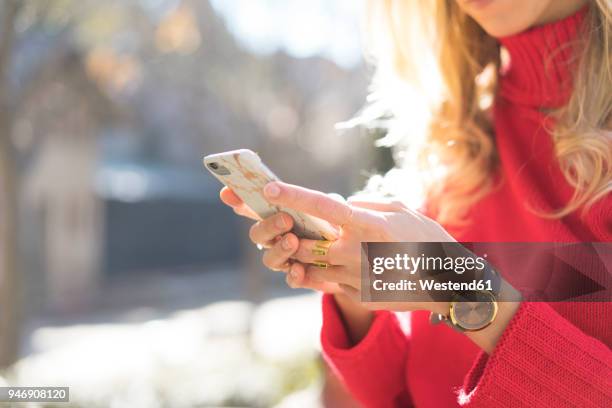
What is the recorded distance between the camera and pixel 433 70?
83.7 inches

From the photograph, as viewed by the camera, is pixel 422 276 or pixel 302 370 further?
pixel 302 370

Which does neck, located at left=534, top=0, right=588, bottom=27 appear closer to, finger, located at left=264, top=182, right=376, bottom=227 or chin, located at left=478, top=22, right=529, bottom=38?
chin, located at left=478, top=22, right=529, bottom=38

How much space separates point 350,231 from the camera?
141 centimetres

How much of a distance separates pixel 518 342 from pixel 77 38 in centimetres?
840

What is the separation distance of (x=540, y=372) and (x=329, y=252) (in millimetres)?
435

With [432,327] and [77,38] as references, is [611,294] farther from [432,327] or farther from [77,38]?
[77,38]

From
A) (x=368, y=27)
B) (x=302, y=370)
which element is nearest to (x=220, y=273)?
(x=302, y=370)

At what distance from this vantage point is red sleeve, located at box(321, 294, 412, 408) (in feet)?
5.83

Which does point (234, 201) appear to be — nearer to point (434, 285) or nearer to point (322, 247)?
point (322, 247)

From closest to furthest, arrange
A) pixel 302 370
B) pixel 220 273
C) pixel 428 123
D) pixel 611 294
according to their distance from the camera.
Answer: pixel 611 294, pixel 428 123, pixel 302 370, pixel 220 273

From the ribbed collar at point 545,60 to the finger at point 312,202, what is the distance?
74 cm

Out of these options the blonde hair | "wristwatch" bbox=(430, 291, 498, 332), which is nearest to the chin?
the blonde hair

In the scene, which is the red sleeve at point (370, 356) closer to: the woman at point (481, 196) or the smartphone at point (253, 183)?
the woman at point (481, 196)

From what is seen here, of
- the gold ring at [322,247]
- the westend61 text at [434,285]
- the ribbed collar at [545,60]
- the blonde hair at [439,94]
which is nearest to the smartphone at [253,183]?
the gold ring at [322,247]
